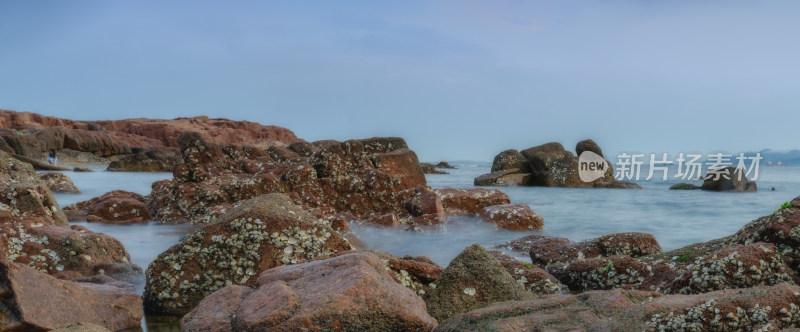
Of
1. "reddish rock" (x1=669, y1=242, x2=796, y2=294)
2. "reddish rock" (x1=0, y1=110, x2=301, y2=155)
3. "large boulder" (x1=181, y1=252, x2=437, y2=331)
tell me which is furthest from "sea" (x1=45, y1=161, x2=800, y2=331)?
"reddish rock" (x1=0, y1=110, x2=301, y2=155)

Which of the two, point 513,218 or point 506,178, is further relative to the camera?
point 506,178

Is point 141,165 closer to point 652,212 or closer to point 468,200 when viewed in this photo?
point 468,200

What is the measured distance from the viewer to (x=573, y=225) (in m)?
11.7

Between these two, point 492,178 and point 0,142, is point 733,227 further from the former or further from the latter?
point 0,142

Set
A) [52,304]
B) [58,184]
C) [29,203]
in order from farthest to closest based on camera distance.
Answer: [58,184] < [29,203] < [52,304]

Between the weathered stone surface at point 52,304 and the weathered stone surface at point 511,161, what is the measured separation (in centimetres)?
2288

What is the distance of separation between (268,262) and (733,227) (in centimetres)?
1135

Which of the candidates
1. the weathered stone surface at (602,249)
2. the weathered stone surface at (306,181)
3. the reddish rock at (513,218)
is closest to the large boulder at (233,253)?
the weathered stone surface at (602,249)

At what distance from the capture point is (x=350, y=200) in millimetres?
9867

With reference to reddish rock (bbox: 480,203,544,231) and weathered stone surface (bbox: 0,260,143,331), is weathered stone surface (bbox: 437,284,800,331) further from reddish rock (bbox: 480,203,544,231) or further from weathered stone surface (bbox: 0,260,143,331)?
reddish rock (bbox: 480,203,544,231)

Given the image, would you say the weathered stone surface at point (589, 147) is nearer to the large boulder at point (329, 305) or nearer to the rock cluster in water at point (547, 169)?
the rock cluster in water at point (547, 169)

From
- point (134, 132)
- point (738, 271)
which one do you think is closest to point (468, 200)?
point (738, 271)

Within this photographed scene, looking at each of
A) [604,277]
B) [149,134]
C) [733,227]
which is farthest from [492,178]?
[149,134]

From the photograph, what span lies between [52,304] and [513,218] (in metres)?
7.46
